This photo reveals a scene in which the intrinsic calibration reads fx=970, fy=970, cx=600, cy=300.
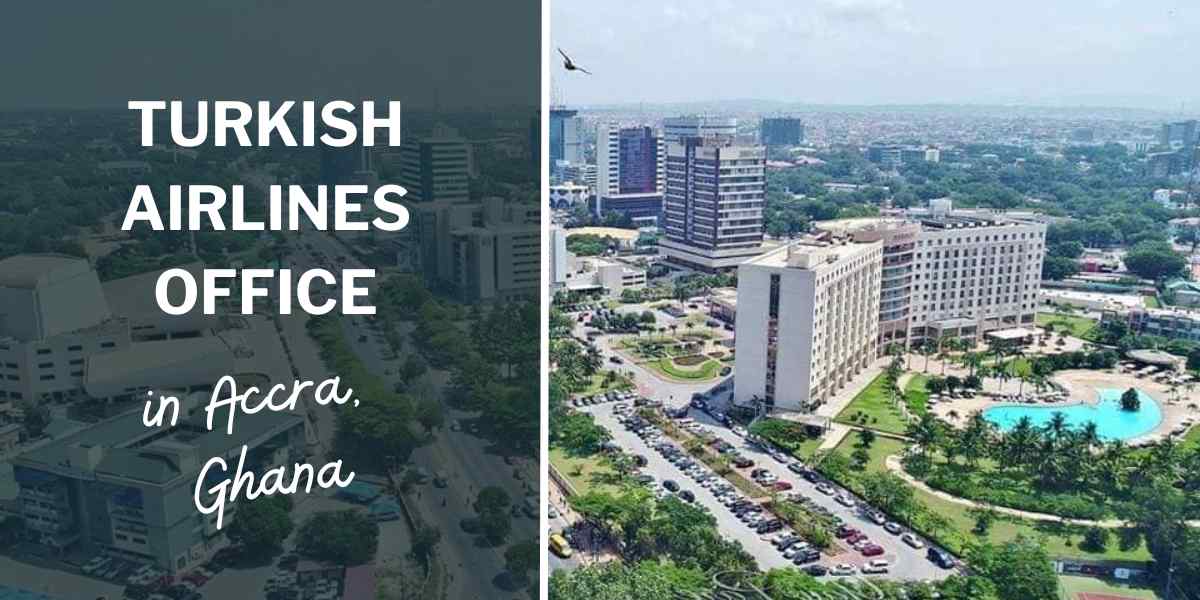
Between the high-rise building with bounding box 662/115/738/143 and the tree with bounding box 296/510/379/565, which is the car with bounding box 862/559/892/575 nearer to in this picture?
the tree with bounding box 296/510/379/565

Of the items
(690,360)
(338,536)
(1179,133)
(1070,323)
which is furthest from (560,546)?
(1179,133)

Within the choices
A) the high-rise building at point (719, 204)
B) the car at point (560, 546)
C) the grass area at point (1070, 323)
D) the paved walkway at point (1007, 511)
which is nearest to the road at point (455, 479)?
the car at point (560, 546)

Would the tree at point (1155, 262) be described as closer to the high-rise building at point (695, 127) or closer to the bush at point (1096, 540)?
the high-rise building at point (695, 127)

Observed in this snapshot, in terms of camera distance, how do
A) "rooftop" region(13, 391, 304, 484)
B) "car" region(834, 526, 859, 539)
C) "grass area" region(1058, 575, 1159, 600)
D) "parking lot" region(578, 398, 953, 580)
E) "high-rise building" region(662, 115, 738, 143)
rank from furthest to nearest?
"high-rise building" region(662, 115, 738, 143) → "car" region(834, 526, 859, 539) → "parking lot" region(578, 398, 953, 580) → "grass area" region(1058, 575, 1159, 600) → "rooftop" region(13, 391, 304, 484)

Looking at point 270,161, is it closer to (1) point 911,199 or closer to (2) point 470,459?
(2) point 470,459

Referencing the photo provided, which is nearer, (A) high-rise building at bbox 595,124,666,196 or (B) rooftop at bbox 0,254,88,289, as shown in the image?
(B) rooftop at bbox 0,254,88,289

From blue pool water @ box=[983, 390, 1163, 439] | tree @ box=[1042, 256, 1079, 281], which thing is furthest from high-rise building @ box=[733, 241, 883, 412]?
tree @ box=[1042, 256, 1079, 281]
